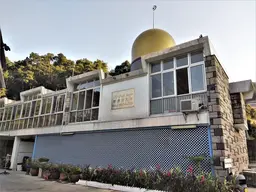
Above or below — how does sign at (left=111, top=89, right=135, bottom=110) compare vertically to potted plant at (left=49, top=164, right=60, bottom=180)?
above

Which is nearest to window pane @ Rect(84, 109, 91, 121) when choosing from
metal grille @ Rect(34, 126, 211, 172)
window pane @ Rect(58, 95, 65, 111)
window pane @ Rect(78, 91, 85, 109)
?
window pane @ Rect(78, 91, 85, 109)

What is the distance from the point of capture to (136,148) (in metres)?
8.91

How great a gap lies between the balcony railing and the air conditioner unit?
41 cm

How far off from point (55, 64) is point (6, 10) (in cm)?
2771

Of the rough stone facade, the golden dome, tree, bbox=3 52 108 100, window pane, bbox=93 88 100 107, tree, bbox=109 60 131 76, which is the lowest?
the rough stone facade

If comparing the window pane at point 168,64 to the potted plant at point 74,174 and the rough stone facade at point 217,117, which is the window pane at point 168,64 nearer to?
the rough stone facade at point 217,117

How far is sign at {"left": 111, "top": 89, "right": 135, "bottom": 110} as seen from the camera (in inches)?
393

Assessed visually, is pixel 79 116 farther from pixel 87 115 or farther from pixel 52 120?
pixel 52 120

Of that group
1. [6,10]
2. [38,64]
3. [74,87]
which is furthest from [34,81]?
[6,10]

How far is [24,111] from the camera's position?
16.6 m

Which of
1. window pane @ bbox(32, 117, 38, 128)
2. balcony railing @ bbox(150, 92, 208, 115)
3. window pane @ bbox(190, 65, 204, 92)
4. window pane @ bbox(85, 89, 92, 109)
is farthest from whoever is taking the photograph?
window pane @ bbox(32, 117, 38, 128)

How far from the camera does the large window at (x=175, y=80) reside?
8.42 meters

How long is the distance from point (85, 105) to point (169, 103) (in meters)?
5.80

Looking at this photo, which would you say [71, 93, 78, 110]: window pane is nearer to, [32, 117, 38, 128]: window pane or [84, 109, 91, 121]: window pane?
[84, 109, 91, 121]: window pane
